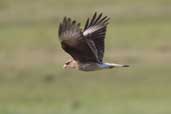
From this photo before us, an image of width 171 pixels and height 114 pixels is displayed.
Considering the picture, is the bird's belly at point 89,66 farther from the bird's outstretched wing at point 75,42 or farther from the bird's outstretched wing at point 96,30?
the bird's outstretched wing at point 96,30

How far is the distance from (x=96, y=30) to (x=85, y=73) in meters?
8.42

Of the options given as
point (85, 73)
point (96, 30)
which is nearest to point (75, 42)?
point (96, 30)

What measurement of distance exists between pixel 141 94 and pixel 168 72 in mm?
1496

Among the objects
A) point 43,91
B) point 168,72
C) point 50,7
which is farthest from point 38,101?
point 50,7

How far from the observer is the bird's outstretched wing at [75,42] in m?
8.42

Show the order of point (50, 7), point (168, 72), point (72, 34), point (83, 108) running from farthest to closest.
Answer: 1. point (50, 7)
2. point (168, 72)
3. point (83, 108)
4. point (72, 34)

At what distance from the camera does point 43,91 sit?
55.6ft

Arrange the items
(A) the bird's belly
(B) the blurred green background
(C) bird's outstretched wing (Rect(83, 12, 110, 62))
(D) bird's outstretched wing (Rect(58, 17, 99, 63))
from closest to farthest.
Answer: (D) bird's outstretched wing (Rect(58, 17, 99, 63)) → (A) the bird's belly → (C) bird's outstretched wing (Rect(83, 12, 110, 62)) → (B) the blurred green background

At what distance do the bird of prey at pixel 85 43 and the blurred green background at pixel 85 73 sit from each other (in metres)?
4.74

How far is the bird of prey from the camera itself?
27.8 ft

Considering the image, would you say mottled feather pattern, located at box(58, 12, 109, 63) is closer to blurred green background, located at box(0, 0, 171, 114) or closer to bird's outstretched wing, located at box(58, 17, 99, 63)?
bird's outstretched wing, located at box(58, 17, 99, 63)

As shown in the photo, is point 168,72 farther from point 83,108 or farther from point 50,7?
point 50,7

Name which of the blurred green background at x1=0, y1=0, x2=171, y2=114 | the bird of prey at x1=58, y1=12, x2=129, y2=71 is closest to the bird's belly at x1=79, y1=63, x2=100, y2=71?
the bird of prey at x1=58, y1=12, x2=129, y2=71

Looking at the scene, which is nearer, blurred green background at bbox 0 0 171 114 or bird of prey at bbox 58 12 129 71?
bird of prey at bbox 58 12 129 71
